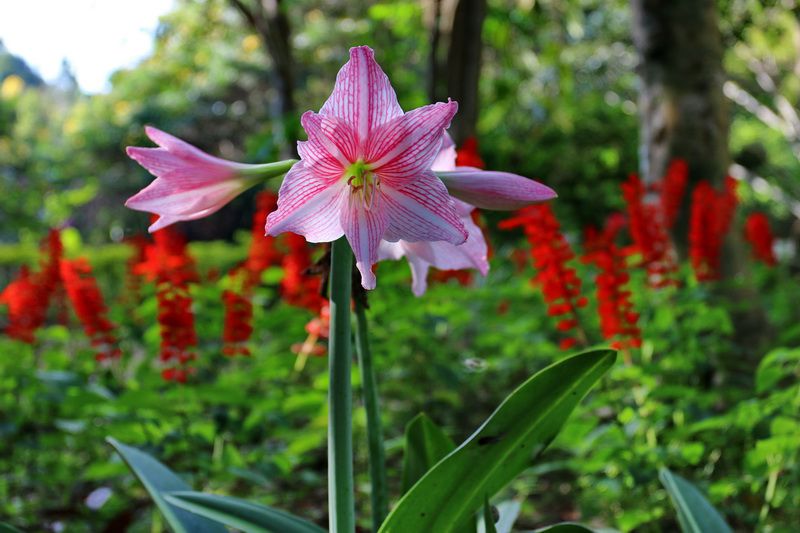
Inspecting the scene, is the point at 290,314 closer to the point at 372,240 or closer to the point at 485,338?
the point at 485,338

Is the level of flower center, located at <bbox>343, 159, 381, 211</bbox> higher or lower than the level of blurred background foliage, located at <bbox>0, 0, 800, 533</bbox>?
higher

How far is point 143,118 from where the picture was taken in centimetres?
1723

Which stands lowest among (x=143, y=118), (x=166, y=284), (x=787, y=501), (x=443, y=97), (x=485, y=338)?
(x=787, y=501)

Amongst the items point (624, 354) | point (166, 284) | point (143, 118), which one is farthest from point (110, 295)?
point (143, 118)

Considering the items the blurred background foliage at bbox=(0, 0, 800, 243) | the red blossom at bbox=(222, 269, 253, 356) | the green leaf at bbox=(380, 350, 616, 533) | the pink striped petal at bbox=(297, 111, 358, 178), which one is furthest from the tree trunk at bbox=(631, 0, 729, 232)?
the pink striped petal at bbox=(297, 111, 358, 178)

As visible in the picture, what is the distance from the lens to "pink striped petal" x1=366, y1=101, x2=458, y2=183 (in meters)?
0.94

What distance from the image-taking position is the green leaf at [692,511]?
52.7 inches

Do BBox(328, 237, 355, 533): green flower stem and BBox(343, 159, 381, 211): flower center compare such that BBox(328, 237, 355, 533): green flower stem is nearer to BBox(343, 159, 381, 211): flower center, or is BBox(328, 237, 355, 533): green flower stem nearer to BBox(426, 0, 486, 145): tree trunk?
BBox(343, 159, 381, 211): flower center

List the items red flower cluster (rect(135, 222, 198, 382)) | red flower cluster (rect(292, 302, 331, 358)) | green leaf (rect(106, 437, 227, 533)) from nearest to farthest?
green leaf (rect(106, 437, 227, 533)) < red flower cluster (rect(135, 222, 198, 382)) < red flower cluster (rect(292, 302, 331, 358))

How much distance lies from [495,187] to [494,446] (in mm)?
386

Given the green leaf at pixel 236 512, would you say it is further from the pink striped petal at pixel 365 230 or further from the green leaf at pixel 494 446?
the pink striped petal at pixel 365 230

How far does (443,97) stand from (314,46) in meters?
9.38

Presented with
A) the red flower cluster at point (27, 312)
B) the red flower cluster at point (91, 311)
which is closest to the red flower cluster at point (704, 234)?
the red flower cluster at point (91, 311)

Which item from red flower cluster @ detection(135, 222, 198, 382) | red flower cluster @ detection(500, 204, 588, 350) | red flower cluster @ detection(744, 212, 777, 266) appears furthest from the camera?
red flower cluster @ detection(744, 212, 777, 266)
